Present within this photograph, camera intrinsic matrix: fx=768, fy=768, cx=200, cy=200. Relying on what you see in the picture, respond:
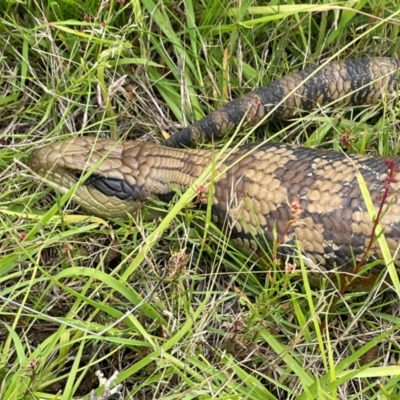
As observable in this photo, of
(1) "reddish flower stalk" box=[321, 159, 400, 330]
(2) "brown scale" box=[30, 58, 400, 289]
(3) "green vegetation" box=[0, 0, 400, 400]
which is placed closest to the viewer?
(1) "reddish flower stalk" box=[321, 159, 400, 330]

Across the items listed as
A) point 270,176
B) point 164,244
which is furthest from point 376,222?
point 164,244

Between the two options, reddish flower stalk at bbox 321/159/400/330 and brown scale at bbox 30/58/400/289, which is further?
brown scale at bbox 30/58/400/289

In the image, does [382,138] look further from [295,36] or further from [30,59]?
[30,59]

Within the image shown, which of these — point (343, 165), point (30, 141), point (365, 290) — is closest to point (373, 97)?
point (343, 165)

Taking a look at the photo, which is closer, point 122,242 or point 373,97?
point 122,242

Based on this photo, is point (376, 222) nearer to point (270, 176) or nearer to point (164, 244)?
point (270, 176)

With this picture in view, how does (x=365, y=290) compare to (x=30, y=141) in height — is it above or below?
below
